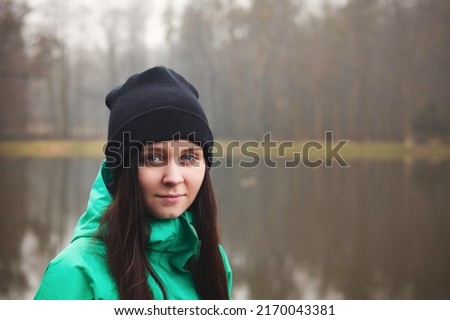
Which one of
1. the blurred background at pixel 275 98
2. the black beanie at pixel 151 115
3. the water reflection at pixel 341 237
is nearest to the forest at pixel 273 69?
the blurred background at pixel 275 98

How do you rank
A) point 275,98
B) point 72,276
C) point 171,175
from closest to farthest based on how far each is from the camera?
point 72,276 → point 171,175 → point 275,98

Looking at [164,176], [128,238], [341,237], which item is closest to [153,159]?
[164,176]

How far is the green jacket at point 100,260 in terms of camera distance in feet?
3.32

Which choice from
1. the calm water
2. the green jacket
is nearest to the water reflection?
the calm water

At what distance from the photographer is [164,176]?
1.12m

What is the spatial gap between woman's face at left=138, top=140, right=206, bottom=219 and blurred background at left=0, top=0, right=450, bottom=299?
23.1 ft

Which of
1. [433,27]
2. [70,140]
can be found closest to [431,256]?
[433,27]

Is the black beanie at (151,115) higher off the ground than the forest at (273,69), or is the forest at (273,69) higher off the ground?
the forest at (273,69)

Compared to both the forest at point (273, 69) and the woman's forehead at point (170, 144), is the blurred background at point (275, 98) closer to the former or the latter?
the forest at point (273, 69)

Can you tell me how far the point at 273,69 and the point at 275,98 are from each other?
2.88 ft

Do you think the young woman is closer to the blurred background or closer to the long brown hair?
the long brown hair

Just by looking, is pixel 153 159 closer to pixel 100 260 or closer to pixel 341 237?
pixel 100 260

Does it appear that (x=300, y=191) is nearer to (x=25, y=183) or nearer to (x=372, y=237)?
(x=372, y=237)

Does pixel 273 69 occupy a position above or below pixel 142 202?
above
